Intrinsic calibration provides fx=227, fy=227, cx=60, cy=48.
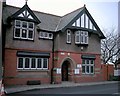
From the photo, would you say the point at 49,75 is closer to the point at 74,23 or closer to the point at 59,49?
the point at 59,49

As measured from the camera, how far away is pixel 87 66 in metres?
30.0

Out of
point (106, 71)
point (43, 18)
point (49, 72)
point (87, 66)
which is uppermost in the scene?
point (43, 18)

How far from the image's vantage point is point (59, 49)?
27.0 m

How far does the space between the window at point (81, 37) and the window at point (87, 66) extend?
2509 millimetres

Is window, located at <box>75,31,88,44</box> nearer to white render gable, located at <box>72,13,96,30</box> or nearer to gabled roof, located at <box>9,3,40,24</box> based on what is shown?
white render gable, located at <box>72,13,96,30</box>

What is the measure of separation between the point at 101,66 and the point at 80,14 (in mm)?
8387

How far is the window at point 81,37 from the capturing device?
28.8 meters

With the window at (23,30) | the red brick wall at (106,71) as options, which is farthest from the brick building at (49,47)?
the red brick wall at (106,71)

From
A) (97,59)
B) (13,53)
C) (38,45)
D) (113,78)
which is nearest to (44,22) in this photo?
(38,45)

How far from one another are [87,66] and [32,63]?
8.07 metres

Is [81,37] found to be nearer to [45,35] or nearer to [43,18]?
[45,35]

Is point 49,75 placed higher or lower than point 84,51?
lower

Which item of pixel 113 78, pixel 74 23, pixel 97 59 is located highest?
pixel 74 23

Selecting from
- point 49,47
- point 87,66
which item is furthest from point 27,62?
point 87,66
